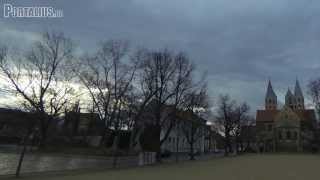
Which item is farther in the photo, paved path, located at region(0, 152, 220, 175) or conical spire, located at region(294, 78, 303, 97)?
conical spire, located at region(294, 78, 303, 97)

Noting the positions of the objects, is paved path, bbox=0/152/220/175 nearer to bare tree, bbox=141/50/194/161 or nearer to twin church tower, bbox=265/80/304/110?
bare tree, bbox=141/50/194/161

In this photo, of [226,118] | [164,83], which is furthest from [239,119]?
[164,83]

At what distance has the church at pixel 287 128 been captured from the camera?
12731 centimetres

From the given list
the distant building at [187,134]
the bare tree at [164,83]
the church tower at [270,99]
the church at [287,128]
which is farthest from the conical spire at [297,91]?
the bare tree at [164,83]

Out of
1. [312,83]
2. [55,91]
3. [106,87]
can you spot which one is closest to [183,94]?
[106,87]

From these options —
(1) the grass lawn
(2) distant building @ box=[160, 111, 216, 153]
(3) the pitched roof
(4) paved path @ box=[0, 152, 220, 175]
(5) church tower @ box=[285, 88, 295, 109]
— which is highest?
(5) church tower @ box=[285, 88, 295, 109]

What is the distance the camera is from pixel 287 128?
135 meters

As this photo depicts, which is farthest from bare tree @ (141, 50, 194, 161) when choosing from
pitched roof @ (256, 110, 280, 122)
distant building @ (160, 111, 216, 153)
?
pitched roof @ (256, 110, 280, 122)

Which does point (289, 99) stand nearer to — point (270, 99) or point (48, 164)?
point (270, 99)

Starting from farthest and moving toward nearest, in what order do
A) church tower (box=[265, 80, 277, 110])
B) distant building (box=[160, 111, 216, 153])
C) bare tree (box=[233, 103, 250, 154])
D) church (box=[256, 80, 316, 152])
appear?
church tower (box=[265, 80, 277, 110]) → church (box=[256, 80, 316, 152]) → bare tree (box=[233, 103, 250, 154]) → distant building (box=[160, 111, 216, 153])

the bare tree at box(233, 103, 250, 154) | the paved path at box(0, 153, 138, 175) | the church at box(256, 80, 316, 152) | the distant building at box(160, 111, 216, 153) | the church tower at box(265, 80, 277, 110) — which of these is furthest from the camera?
the church tower at box(265, 80, 277, 110)

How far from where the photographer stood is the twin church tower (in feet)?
502

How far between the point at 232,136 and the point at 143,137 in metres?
41.5

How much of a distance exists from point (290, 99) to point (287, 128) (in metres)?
24.3
